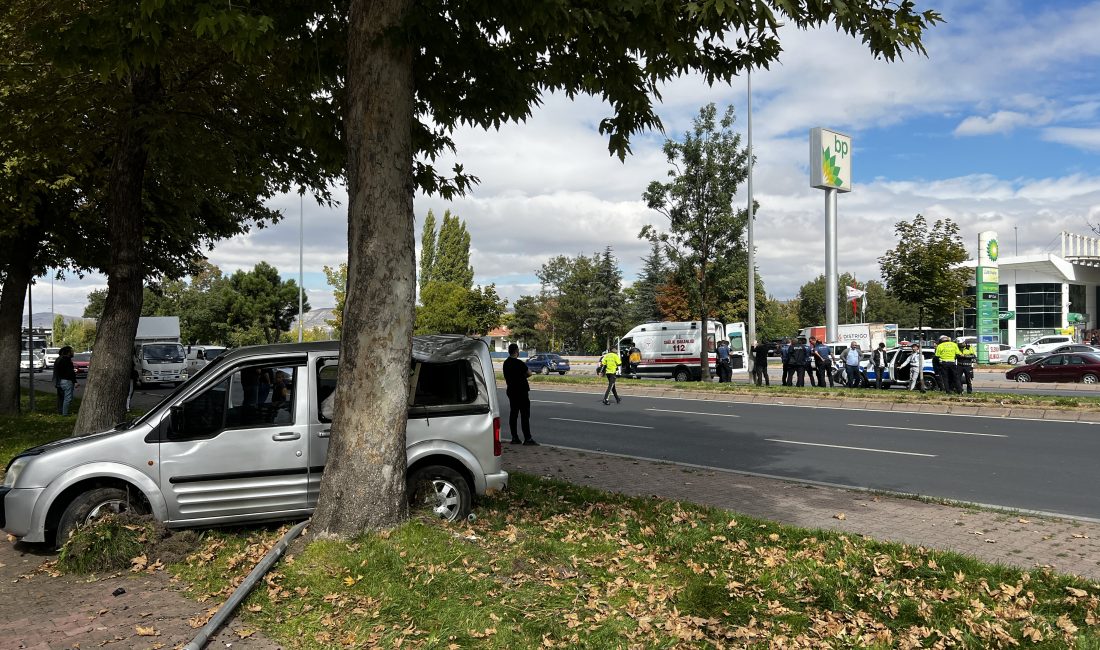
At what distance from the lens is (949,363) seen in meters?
21.0

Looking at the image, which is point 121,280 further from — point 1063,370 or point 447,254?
point 447,254

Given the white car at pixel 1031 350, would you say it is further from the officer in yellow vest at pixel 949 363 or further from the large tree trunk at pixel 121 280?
the large tree trunk at pixel 121 280

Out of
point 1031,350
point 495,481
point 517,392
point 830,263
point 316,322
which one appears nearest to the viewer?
point 495,481

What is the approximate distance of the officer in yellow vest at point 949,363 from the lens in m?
20.8

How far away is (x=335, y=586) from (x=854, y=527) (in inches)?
182

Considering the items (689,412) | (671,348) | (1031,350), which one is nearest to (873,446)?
(689,412)

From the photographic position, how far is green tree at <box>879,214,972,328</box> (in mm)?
30859

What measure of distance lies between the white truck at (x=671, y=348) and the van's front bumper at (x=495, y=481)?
26323 mm

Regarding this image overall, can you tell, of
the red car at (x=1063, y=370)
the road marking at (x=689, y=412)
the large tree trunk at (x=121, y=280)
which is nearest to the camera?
the large tree trunk at (x=121, y=280)

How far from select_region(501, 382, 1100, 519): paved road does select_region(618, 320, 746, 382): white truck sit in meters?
13.5

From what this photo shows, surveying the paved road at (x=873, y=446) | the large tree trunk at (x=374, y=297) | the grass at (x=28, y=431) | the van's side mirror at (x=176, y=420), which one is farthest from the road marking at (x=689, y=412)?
the van's side mirror at (x=176, y=420)

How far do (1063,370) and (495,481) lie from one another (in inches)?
1110

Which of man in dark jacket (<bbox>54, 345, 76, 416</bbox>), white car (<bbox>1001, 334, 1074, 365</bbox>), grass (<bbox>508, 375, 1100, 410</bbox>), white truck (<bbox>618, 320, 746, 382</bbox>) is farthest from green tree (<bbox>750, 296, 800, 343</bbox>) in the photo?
man in dark jacket (<bbox>54, 345, 76, 416</bbox>)

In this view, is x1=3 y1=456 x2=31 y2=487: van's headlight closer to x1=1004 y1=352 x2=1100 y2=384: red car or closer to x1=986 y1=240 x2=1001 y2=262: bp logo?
x1=1004 y1=352 x2=1100 y2=384: red car
